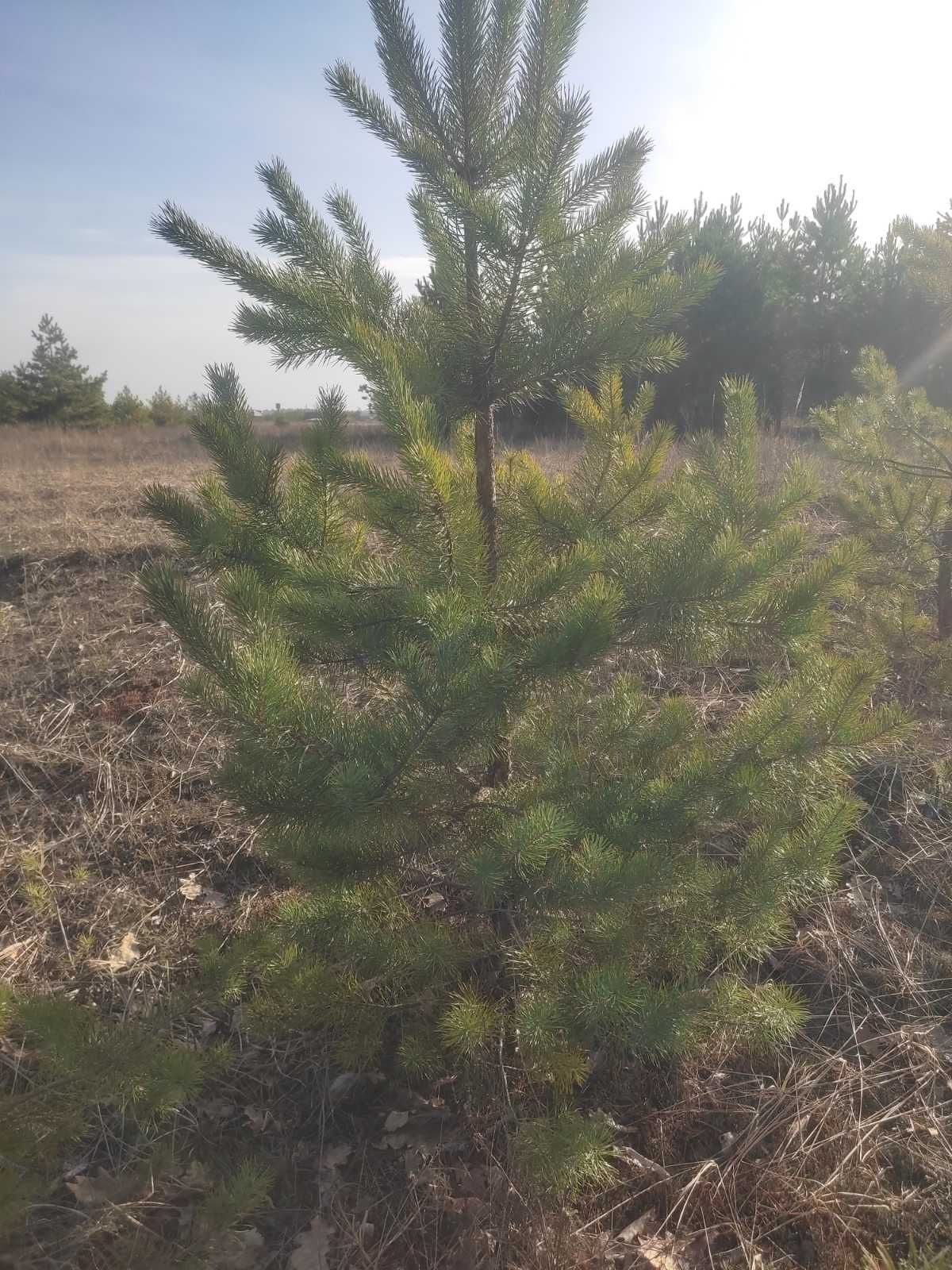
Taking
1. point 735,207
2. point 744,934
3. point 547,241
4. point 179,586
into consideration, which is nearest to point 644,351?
point 547,241

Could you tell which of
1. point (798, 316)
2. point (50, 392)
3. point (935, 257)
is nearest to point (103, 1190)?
point (935, 257)

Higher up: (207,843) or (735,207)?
(735,207)

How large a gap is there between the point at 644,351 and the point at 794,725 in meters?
1.10

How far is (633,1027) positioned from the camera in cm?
176

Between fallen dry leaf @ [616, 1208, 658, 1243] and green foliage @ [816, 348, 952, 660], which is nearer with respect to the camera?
fallen dry leaf @ [616, 1208, 658, 1243]

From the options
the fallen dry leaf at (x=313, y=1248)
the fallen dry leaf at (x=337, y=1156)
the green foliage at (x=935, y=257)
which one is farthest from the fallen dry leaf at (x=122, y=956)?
the green foliage at (x=935, y=257)

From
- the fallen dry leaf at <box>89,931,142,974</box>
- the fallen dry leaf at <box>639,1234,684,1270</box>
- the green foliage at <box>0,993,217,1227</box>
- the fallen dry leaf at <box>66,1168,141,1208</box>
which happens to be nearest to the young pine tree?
the green foliage at <box>0,993,217,1227</box>

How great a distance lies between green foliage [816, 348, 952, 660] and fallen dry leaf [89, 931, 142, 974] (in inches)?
155

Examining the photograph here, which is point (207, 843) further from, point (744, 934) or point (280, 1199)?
point (744, 934)

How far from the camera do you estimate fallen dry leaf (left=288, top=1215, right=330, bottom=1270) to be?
1825 millimetres

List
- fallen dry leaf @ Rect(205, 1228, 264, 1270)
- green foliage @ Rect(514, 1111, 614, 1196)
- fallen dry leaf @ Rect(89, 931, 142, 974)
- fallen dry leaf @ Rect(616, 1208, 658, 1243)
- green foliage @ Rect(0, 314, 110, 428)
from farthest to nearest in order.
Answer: green foliage @ Rect(0, 314, 110, 428), fallen dry leaf @ Rect(89, 931, 142, 974), fallen dry leaf @ Rect(616, 1208, 658, 1243), fallen dry leaf @ Rect(205, 1228, 264, 1270), green foliage @ Rect(514, 1111, 614, 1196)

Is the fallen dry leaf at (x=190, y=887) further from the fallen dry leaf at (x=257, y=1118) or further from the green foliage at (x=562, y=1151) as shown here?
the green foliage at (x=562, y=1151)

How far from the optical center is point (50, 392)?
71.9ft

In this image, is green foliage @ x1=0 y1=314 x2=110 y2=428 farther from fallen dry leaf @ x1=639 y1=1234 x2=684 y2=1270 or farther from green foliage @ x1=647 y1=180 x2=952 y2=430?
fallen dry leaf @ x1=639 y1=1234 x2=684 y2=1270
